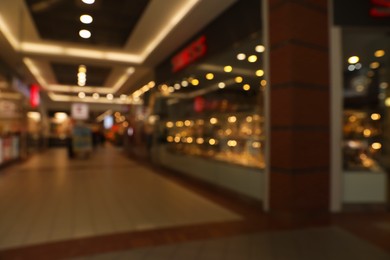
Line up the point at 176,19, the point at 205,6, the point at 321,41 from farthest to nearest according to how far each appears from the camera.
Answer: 1. the point at 176,19
2. the point at 205,6
3. the point at 321,41

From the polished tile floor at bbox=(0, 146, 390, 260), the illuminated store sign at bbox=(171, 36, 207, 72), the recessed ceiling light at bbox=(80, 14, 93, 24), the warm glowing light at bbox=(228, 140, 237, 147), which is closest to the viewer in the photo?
the polished tile floor at bbox=(0, 146, 390, 260)

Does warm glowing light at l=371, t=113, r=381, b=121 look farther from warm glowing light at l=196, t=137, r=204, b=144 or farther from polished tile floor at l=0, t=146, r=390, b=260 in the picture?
warm glowing light at l=196, t=137, r=204, b=144

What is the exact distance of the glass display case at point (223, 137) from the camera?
5457mm

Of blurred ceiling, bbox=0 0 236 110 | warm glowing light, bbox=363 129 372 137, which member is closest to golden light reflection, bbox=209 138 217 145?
blurred ceiling, bbox=0 0 236 110

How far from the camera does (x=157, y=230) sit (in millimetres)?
3869

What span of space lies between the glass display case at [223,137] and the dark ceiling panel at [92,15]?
286 cm

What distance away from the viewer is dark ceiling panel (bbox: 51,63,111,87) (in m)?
11.5

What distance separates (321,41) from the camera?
4.64 m

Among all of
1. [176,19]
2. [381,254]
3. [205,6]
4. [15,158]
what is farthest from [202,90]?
[15,158]

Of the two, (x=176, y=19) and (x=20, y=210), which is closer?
(x=20, y=210)

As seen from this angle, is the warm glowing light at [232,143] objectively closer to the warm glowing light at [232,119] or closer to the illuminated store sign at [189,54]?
the warm glowing light at [232,119]

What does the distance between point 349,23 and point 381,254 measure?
335 centimetres

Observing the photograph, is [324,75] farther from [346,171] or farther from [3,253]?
[3,253]

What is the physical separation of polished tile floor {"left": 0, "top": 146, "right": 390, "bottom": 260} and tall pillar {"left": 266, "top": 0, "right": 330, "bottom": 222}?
0.49 m
